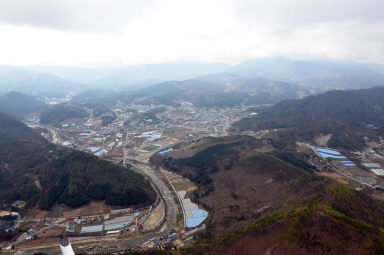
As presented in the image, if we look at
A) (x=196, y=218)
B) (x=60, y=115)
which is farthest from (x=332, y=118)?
(x=60, y=115)

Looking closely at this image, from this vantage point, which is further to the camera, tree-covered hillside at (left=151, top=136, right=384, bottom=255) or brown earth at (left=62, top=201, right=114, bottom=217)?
brown earth at (left=62, top=201, right=114, bottom=217)

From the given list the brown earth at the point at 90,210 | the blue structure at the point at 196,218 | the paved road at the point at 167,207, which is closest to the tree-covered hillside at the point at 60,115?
the paved road at the point at 167,207

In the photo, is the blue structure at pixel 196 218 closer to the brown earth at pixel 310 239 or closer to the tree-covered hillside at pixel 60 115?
the brown earth at pixel 310 239

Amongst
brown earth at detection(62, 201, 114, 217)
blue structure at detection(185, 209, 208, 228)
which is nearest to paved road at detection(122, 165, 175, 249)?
blue structure at detection(185, 209, 208, 228)

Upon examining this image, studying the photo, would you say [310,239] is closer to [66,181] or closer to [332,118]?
[66,181]

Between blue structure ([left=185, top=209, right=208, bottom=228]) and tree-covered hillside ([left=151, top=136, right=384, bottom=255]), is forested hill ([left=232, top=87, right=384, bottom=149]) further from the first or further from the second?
blue structure ([left=185, top=209, right=208, bottom=228])
